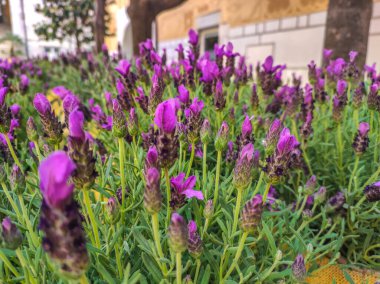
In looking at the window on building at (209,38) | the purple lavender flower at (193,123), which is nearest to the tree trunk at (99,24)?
the window on building at (209,38)

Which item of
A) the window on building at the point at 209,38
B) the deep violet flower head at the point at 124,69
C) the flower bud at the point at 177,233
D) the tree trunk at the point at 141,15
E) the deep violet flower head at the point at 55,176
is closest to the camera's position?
the deep violet flower head at the point at 55,176

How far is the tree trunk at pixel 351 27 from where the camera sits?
8.53ft

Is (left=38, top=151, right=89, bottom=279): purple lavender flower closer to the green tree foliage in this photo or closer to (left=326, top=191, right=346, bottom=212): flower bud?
(left=326, top=191, right=346, bottom=212): flower bud

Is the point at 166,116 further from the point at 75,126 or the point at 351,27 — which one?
Result: the point at 351,27

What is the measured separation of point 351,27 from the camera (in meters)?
2.61

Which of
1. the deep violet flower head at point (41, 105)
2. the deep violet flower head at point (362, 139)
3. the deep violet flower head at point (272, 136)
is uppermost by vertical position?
the deep violet flower head at point (41, 105)

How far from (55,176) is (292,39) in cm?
583

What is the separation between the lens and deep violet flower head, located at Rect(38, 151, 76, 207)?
1.40ft

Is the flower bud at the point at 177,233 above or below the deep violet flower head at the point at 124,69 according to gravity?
below

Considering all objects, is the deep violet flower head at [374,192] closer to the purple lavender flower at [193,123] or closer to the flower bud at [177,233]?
the purple lavender flower at [193,123]

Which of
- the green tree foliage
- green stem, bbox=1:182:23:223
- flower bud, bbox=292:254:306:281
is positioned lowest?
flower bud, bbox=292:254:306:281

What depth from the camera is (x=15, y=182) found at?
33.2 inches

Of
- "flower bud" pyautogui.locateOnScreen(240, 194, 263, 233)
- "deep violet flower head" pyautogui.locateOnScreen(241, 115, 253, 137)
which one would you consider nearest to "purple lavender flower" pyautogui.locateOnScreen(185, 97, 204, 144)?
"deep violet flower head" pyautogui.locateOnScreen(241, 115, 253, 137)

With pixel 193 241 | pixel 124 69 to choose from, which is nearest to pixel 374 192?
pixel 193 241
